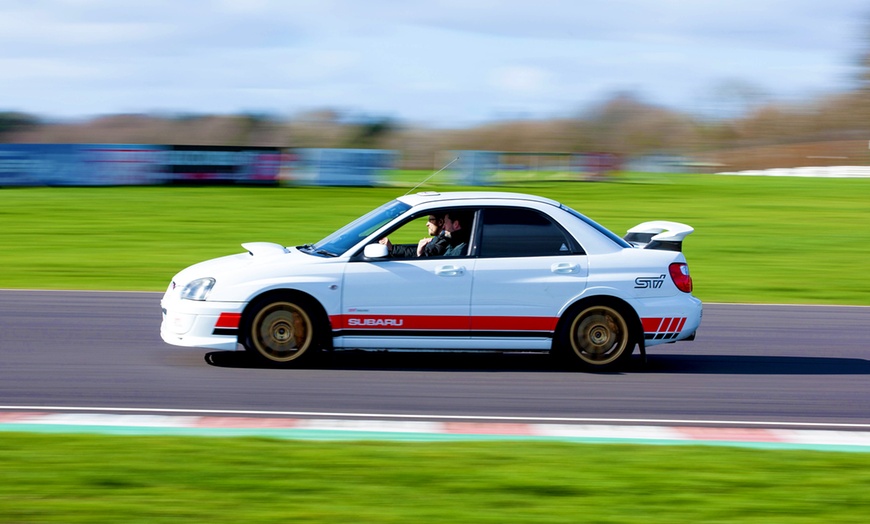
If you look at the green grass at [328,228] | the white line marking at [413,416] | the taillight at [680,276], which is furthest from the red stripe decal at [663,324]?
the green grass at [328,228]

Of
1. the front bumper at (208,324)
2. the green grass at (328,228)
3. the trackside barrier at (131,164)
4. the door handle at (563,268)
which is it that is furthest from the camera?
the trackside barrier at (131,164)

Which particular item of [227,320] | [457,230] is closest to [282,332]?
[227,320]

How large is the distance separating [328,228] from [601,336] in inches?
627

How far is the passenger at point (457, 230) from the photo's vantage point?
9445 mm

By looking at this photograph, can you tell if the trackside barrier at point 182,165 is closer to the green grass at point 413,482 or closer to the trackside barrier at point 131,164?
the trackside barrier at point 131,164

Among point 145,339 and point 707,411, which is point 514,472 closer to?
point 707,411

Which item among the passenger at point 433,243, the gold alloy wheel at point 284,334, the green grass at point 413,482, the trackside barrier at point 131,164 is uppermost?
the trackside barrier at point 131,164

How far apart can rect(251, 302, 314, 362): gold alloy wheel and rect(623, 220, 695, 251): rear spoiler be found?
10.1 feet

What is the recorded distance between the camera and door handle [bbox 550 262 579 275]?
9391 millimetres

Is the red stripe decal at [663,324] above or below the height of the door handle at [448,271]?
below

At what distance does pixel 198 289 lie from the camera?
9.09m

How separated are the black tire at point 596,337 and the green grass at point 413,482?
2745mm

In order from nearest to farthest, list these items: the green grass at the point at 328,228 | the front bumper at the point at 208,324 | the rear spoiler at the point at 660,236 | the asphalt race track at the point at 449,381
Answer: the asphalt race track at the point at 449,381
the front bumper at the point at 208,324
the rear spoiler at the point at 660,236
the green grass at the point at 328,228

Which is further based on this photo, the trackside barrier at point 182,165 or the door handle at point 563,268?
the trackside barrier at point 182,165
